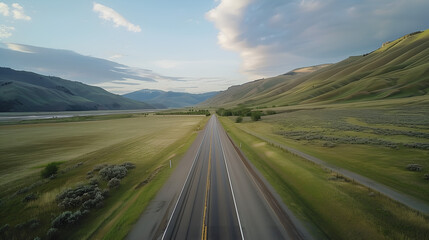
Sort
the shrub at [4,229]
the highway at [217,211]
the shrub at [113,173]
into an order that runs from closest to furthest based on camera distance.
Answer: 1. the highway at [217,211]
2. the shrub at [4,229]
3. the shrub at [113,173]

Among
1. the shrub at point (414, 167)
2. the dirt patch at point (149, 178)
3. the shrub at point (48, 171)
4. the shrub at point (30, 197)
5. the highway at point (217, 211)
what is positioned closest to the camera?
Result: the highway at point (217, 211)

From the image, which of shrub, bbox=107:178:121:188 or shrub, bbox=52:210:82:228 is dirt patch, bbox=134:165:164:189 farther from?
shrub, bbox=52:210:82:228


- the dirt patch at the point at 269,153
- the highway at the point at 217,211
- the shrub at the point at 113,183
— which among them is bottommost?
the shrub at the point at 113,183

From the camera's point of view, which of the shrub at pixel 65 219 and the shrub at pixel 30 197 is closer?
the shrub at pixel 65 219

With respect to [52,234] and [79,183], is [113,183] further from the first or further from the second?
[52,234]

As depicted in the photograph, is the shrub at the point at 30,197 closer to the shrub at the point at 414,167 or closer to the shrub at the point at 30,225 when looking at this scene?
the shrub at the point at 30,225

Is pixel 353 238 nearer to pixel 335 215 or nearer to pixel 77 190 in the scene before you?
pixel 335 215

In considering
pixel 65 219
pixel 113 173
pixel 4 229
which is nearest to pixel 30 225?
pixel 4 229

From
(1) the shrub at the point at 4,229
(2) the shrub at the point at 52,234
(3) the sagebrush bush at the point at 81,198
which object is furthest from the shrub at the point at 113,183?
(1) the shrub at the point at 4,229
